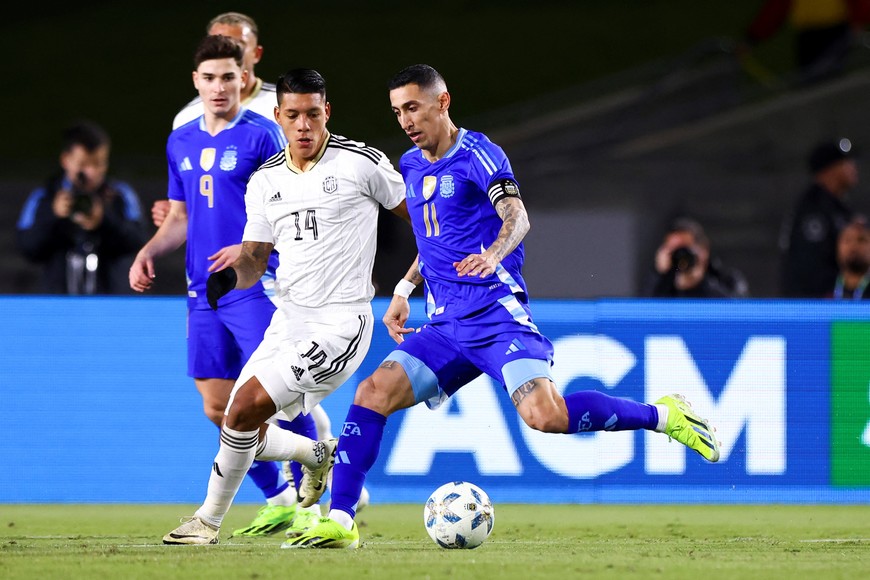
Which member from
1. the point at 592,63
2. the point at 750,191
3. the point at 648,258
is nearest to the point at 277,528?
the point at 648,258

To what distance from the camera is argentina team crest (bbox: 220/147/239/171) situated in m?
7.26

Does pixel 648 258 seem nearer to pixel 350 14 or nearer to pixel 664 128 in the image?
pixel 664 128

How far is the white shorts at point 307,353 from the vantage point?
6508 millimetres

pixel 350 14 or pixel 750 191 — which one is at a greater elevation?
pixel 350 14

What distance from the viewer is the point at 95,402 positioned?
9461 mm

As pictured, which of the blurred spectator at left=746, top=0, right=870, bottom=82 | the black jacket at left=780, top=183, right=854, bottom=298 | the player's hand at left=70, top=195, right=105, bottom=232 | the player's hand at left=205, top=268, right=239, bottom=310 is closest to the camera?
the player's hand at left=205, top=268, right=239, bottom=310

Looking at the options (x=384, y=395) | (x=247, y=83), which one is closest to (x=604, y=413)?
(x=384, y=395)

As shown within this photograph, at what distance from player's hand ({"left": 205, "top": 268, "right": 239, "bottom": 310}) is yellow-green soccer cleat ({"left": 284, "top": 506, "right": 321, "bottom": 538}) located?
114cm

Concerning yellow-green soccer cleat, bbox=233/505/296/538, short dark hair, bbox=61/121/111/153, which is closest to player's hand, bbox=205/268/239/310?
yellow-green soccer cleat, bbox=233/505/296/538

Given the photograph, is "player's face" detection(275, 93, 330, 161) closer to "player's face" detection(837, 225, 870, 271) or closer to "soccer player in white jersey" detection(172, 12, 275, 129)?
"soccer player in white jersey" detection(172, 12, 275, 129)

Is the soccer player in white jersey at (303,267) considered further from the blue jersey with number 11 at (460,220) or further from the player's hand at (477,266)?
the player's hand at (477,266)

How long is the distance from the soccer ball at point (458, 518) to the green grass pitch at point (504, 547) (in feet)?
0.28

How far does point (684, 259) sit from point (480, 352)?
14.0 feet

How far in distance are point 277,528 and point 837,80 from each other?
9429 mm
